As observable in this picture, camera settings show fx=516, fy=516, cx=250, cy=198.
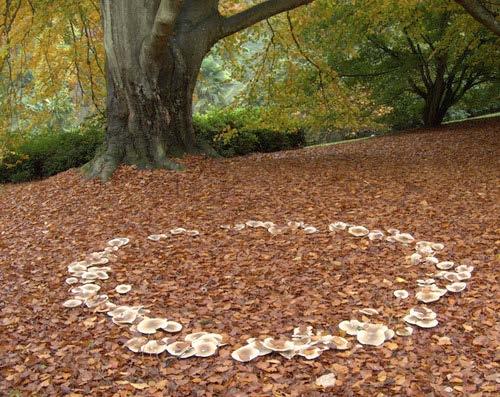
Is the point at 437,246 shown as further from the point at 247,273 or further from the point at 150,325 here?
the point at 150,325

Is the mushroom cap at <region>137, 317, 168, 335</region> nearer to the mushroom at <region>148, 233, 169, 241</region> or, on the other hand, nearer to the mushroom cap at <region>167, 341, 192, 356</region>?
the mushroom cap at <region>167, 341, 192, 356</region>

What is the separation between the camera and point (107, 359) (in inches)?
110

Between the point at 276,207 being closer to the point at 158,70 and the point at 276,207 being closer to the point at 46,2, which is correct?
the point at 158,70

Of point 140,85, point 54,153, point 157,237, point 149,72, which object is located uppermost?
point 149,72

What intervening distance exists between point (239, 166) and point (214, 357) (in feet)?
14.7

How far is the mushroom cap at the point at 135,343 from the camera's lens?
2.82 meters

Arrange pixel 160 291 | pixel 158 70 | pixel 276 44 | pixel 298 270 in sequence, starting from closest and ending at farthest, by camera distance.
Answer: pixel 160 291, pixel 298 270, pixel 158 70, pixel 276 44

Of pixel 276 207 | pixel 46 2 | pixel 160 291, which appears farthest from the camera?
pixel 46 2

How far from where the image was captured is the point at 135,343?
2.86m

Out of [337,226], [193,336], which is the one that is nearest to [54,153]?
[337,226]

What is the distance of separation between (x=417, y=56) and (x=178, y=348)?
39.3ft

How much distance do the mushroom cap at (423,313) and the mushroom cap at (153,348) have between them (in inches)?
59.8

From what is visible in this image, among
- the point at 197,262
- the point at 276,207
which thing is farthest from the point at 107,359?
the point at 276,207

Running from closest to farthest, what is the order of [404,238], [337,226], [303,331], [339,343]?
1. [339,343]
2. [303,331]
3. [404,238]
4. [337,226]
